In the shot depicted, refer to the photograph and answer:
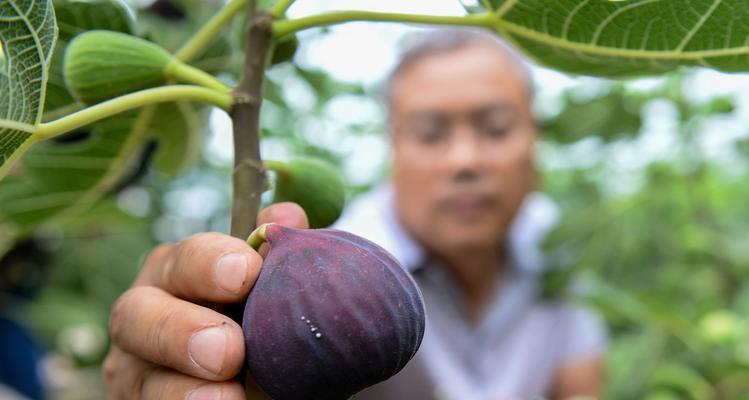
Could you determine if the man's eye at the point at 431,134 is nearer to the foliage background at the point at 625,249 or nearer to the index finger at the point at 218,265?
the foliage background at the point at 625,249

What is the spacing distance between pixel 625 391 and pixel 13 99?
80.9 inches

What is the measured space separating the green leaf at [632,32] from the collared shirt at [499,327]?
1674 millimetres

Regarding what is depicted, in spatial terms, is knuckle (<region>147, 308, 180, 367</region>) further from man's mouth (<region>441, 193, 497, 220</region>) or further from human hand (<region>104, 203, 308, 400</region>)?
man's mouth (<region>441, 193, 497, 220</region>)

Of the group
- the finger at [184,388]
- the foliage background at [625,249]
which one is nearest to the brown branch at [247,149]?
the finger at [184,388]

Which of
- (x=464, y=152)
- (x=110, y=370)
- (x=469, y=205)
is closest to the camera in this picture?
(x=110, y=370)

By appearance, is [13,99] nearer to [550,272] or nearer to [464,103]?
[464,103]

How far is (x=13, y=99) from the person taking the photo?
0.67 metres

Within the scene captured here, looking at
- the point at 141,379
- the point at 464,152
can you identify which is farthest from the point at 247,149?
the point at 464,152

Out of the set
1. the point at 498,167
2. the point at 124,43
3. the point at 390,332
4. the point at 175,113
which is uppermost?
the point at 124,43

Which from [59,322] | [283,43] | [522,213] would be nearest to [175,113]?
[283,43]

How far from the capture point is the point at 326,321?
0.59 metres

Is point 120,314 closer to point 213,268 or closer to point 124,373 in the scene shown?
point 124,373

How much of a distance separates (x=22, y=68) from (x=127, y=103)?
0.10 m

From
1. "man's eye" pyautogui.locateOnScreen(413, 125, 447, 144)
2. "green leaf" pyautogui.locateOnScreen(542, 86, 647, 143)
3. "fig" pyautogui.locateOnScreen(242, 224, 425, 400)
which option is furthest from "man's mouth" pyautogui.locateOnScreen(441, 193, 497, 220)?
"fig" pyautogui.locateOnScreen(242, 224, 425, 400)
